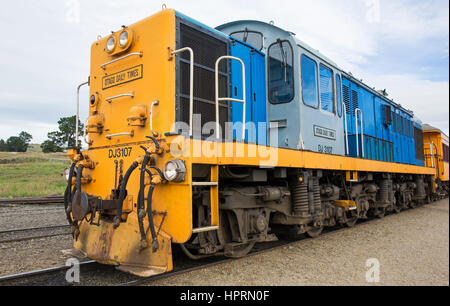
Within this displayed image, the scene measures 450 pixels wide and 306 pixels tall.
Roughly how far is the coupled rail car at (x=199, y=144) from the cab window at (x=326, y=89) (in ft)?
0.07

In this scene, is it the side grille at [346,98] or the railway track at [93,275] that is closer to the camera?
the railway track at [93,275]

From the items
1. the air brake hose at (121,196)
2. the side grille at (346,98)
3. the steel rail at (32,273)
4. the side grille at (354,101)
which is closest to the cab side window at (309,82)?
the side grille at (346,98)

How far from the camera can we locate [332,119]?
613 cm

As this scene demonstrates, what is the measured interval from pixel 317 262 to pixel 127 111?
3178mm

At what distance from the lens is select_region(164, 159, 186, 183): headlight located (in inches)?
125

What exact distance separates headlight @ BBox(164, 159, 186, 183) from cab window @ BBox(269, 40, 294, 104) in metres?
2.61

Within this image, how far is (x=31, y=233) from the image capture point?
645 cm

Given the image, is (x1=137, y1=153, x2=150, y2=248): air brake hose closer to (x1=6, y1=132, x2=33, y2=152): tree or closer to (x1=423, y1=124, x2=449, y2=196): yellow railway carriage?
(x1=6, y1=132, x2=33, y2=152): tree

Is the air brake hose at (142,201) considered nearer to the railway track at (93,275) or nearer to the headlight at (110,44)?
the railway track at (93,275)

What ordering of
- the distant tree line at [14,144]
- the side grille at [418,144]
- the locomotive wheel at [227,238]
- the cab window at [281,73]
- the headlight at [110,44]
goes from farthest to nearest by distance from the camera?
the side grille at [418,144], the distant tree line at [14,144], the cab window at [281,73], the headlight at [110,44], the locomotive wheel at [227,238]

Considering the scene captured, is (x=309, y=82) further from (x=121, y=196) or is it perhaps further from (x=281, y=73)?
(x=121, y=196)

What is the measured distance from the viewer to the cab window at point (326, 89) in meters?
5.88
